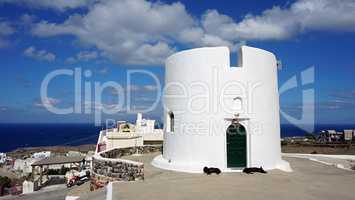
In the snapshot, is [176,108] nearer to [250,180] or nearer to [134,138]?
[250,180]

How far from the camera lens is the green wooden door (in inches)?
499

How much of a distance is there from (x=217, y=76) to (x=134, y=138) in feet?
41.4

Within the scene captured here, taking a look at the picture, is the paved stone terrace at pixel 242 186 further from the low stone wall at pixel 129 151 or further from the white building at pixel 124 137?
the white building at pixel 124 137

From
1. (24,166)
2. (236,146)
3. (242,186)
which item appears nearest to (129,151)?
(236,146)

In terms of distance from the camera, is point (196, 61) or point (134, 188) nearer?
point (134, 188)

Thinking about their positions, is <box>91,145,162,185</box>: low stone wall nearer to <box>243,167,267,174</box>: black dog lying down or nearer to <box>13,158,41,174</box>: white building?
<box>243,167,267,174</box>: black dog lying down

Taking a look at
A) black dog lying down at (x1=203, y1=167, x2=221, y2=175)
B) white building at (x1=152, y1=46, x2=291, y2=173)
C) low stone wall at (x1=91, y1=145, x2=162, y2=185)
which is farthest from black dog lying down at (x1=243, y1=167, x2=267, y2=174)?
low stone wall at (x1=91, y1=145, x2=162, y2=185)

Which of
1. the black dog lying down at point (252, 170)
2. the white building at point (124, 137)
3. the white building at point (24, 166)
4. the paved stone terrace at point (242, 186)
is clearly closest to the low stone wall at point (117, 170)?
the paved stone terrace at point (242, 186)

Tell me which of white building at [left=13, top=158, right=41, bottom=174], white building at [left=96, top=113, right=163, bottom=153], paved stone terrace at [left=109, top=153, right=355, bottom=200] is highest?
white building at [left=96, top=113, right=163, bottom=153]

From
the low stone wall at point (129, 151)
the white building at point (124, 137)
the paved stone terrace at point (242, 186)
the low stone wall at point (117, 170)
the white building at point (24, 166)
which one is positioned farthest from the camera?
the white building at point (24, 166)

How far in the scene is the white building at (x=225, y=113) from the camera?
12.6 m

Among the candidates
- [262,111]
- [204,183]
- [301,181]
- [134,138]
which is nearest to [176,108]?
[262,111]

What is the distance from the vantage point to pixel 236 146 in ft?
41.7

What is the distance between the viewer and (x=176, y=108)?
13.8m
